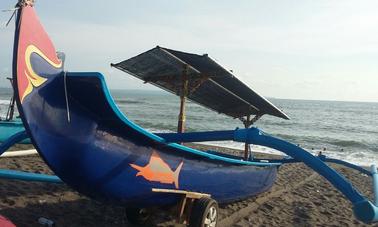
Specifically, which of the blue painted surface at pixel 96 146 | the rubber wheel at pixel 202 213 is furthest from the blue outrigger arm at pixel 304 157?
the rubber wheel at pixel 202 213

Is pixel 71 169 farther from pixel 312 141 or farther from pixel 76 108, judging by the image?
pixel 312 141

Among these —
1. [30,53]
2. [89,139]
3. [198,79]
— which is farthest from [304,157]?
[198,79]

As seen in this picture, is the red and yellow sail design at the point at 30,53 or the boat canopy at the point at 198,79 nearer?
the red and yellow sail design at the point at 30,53

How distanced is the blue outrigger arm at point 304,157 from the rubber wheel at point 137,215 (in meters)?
1.30

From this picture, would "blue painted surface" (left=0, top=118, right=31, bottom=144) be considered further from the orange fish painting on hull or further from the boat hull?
the orange fish painting on hull

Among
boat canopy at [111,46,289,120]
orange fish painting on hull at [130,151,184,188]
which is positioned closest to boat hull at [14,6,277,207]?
orange fish painting on hull at [130,151,184,188]

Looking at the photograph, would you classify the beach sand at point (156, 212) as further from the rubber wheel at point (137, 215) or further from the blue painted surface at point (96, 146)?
the blue painted surface at point (96, 146)

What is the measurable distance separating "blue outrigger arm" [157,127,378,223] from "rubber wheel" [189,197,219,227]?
3.12 feet

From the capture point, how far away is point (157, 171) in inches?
211

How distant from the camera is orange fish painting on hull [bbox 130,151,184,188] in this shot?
521 cm

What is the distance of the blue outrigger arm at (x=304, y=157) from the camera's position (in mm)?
4328

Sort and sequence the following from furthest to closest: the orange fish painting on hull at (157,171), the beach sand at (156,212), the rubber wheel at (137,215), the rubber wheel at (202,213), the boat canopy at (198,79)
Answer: the boat canopy at (198,79) → the beach sand at (156,212) → the rubber wheel at (137,215) → the rubber wheel at (202,213) → the orange fish painting on hull at (157,171)

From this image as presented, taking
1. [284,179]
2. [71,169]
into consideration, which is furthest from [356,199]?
[284,179]

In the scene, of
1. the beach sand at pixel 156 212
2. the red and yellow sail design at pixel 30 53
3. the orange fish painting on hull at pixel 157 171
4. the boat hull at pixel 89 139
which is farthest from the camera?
the beach sand at pixel 156 212
